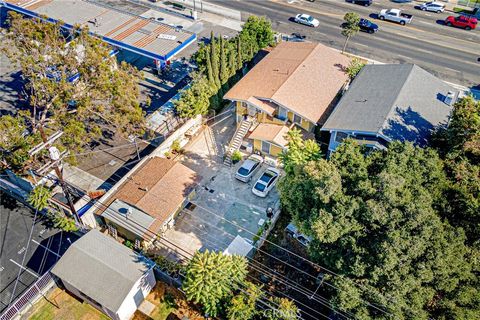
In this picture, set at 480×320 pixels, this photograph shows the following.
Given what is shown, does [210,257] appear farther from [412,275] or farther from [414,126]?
[414,126]

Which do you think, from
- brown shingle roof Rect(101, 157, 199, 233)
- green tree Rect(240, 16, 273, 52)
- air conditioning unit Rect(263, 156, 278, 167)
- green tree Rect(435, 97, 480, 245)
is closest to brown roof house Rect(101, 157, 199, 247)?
brown shingle roof Rect(101, 157, 199, 233)

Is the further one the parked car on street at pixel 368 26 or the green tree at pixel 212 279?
the parked car on street at pixel 368 26

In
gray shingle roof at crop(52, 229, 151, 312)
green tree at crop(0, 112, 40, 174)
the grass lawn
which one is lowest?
the grass lawn

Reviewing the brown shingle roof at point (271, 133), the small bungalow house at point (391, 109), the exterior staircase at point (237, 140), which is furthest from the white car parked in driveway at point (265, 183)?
the small bungalow house at point (391, 109)

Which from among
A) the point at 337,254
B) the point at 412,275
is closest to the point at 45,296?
the point at 337,254

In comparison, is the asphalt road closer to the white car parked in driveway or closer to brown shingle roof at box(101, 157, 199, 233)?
the white car parked in driveway

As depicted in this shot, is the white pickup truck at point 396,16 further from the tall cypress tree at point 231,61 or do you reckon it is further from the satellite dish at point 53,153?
the satellite dish at point 53,153
